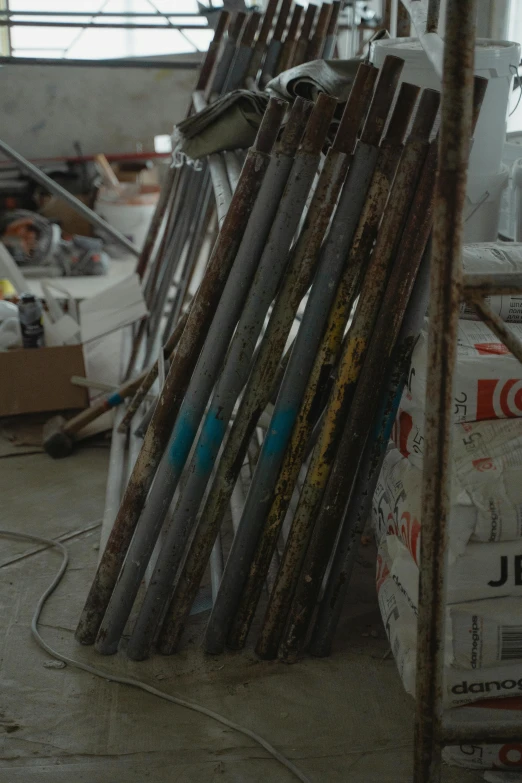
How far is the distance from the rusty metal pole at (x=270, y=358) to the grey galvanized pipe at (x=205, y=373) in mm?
96

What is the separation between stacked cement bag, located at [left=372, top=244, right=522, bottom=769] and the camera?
1783 millimetres

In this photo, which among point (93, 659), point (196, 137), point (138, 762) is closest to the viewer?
point (138, 762)

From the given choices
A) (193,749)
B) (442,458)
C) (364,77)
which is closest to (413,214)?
(364,77)

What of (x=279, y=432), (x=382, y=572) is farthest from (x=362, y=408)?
(x=382, y=572)

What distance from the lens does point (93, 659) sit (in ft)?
7.75

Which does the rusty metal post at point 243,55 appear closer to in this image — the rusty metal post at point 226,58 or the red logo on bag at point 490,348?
the rusty metal post at point 226,58

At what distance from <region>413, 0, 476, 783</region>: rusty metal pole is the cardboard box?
2702 mm

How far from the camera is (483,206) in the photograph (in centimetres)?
255

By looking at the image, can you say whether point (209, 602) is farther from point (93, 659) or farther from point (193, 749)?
point (193, 749)

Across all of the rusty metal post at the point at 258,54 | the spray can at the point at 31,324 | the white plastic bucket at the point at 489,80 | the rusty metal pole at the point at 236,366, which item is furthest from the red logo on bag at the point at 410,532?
the rusty metal post at the point at 258,54

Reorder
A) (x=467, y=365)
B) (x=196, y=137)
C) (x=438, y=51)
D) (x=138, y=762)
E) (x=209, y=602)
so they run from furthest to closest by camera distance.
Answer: (x=196, y=137) < (x=209, y=602) < (x=138, y=762) < (x=467, y=365) < (x=438, y=51)

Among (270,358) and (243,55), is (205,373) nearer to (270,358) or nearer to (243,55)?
(270,358)

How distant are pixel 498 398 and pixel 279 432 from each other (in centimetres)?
60

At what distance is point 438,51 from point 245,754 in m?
1.62
